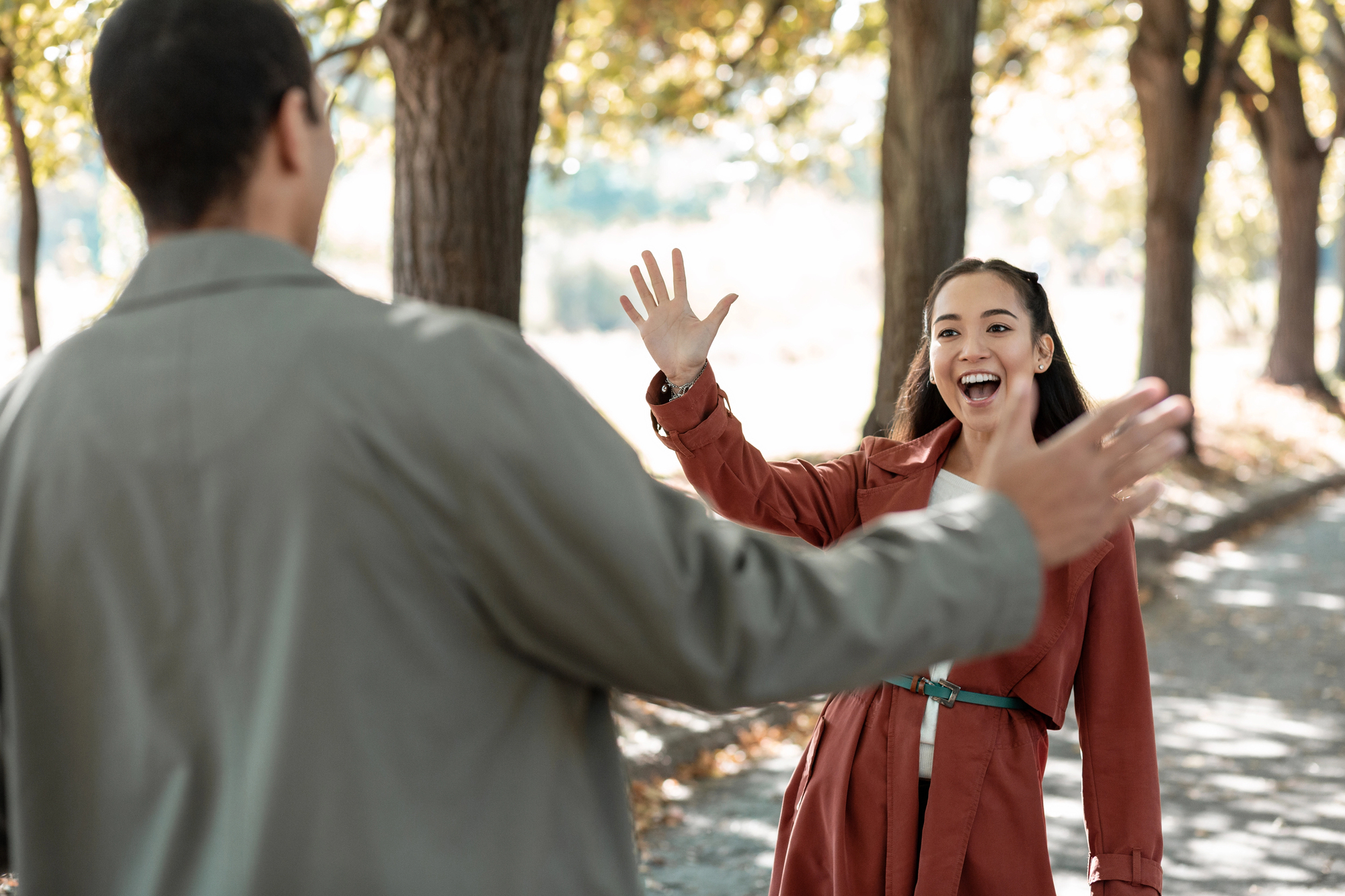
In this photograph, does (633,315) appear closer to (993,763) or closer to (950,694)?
(950,694)

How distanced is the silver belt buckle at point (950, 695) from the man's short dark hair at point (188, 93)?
1841 millimetres

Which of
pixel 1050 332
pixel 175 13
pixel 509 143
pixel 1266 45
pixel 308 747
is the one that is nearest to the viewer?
pixel 308 747

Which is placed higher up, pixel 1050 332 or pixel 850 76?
pixel 850 76

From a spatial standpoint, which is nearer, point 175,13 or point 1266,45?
point 175,13

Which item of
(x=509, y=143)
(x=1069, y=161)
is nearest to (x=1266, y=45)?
(x=1069, y=161)

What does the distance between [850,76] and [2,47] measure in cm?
1571

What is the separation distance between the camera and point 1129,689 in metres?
2.77

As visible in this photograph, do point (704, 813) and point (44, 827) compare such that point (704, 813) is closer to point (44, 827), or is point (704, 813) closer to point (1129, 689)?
point (1129, 689)

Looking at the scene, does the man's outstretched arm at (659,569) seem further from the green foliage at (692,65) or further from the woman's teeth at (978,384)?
the green foliage at (692,65)

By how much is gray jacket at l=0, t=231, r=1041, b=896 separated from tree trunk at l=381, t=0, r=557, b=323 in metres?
3.81

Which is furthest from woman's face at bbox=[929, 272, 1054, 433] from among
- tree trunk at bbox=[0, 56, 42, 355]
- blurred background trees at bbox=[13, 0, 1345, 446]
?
tree trunk at bbox=[0, 56, 42, 355]

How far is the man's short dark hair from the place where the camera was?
1427 mm

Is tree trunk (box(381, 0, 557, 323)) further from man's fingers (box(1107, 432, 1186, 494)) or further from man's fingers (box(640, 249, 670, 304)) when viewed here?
man's fingers (box(1107, 432, 1186, 494))

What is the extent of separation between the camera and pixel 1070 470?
1521 mm
